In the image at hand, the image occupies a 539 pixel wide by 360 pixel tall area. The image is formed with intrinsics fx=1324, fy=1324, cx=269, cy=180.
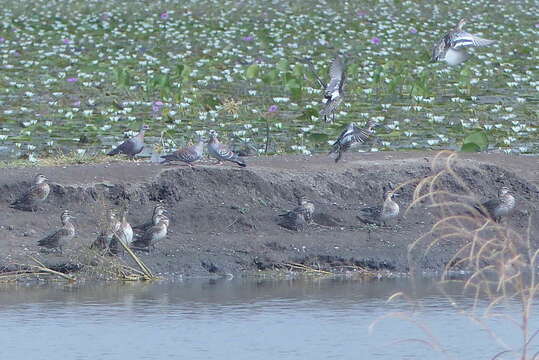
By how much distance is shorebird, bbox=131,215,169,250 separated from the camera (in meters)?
12.1

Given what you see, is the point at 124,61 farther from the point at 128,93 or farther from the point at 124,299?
the point at 124,299

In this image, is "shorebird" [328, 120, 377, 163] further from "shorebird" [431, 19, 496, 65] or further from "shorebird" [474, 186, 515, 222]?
"shorebird" [474, 186, 515, 222]

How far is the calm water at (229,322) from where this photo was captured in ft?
29.9

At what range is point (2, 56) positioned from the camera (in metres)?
24.7

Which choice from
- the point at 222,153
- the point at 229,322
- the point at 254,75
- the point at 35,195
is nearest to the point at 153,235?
the point at 35,195

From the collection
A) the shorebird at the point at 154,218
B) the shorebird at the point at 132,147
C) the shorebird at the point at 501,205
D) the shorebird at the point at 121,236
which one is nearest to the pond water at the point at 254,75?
the shorebird at the point at 132,147

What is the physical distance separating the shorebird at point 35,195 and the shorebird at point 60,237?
0.59 m

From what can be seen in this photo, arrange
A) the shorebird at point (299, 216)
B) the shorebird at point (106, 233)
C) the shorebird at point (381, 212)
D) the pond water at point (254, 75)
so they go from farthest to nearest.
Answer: the pond water at point (254, 75), the shorebird at point (381, 212), the shorebird at point (299, 216), the shorebird at point (106, 233)

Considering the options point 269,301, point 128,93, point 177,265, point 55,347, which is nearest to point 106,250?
point 177,265

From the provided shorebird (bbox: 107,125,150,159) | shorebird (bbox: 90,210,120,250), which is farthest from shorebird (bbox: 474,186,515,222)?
shorebird (bbox: 107,125,150,159)

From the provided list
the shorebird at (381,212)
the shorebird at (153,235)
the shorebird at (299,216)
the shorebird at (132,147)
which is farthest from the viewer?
the shorebird at (132,147)

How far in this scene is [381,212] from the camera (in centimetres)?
1306

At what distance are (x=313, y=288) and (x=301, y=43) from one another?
52.7ft

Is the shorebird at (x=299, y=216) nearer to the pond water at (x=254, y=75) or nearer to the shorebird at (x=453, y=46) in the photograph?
the shorebird at (x=453, y=46)
